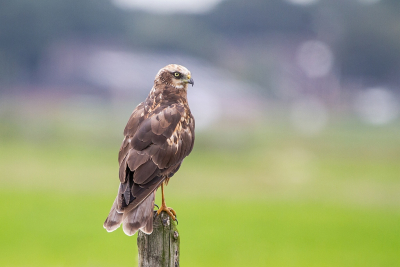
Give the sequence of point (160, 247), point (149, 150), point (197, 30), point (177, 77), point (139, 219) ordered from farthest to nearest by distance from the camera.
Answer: point (197, 30), point (177, 77), point (149, 150), point (139, 219), point (160, 247)

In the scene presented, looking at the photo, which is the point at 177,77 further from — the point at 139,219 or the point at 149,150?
the point at 139,219

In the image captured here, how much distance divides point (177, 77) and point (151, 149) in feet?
4.94

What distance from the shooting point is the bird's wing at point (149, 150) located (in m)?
4.98

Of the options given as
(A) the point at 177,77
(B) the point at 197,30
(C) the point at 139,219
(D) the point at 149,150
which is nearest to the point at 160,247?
(C) the point at 139,219

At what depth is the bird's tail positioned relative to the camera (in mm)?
4442

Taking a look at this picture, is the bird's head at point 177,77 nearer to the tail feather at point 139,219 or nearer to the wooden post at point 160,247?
the tail feather at point 139,219

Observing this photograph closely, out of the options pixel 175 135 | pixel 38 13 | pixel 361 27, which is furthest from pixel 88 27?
pixel 175 135

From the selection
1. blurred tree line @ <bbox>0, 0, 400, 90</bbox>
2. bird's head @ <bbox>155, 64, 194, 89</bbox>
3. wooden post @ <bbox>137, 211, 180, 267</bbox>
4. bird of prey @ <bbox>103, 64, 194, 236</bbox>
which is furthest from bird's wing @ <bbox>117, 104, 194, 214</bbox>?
blurred tree line @ <bbox>0, 0, 400, 90</bbox>

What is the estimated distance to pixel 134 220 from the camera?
14.9ft

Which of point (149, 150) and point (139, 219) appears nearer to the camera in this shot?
point (139, 219)

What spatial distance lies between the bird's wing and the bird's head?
527 mm

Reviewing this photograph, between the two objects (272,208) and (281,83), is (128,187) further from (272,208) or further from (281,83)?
(281,83)

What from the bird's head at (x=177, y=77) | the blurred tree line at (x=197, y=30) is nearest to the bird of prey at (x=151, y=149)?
the bird's head at (x=177, y=77)

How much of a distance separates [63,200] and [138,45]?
31.4 meters
